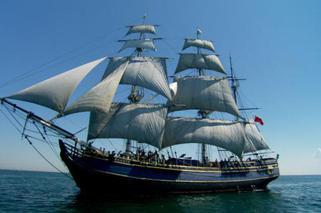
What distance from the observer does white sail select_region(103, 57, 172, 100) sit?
36625 mm

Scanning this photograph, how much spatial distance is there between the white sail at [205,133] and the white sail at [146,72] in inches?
276

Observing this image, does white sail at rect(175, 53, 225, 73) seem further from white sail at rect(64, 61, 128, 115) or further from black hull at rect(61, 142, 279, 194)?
black hull at rect(61, 142, 279, 194)

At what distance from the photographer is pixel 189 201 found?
94.2 feet

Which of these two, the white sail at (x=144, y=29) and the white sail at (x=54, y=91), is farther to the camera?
the white sail at (x=144, y=29)

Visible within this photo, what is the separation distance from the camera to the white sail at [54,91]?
23.9 meters

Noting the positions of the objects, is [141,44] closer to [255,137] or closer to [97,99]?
[97,99]

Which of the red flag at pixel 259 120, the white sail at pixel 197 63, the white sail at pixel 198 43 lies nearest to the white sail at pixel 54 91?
the white sail at pixel 197 63

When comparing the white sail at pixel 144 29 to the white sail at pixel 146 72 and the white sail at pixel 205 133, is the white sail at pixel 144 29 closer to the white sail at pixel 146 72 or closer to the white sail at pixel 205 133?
the white sail at pixel 146 72

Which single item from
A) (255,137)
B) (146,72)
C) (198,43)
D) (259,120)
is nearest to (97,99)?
(146,72)

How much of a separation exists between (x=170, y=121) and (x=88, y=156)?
58.0 ft

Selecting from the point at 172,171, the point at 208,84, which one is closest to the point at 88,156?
the point at 172,171

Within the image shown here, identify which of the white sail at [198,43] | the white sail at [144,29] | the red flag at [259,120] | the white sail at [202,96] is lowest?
the red flag at [259,120]

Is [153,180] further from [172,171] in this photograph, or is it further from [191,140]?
[191,140]

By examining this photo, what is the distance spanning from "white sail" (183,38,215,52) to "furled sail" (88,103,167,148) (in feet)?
65.0
